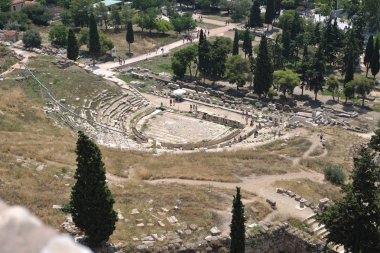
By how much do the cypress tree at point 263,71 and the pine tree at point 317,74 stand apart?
5.08m

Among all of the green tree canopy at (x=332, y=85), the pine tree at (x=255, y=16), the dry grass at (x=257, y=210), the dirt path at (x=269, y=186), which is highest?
the pine tree at (x=255, y=16)

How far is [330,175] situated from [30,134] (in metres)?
22.5

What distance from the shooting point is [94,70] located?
66000mm

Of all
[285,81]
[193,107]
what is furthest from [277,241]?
[285,81]

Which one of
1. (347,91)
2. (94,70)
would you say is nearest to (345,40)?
(347,91)

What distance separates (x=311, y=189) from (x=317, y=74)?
30.2m

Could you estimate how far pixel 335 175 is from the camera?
35969 mm

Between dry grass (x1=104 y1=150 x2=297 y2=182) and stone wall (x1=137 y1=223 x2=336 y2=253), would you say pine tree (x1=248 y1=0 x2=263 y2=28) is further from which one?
stone wall (x1=137 y1=223 x2=336 y2=253)

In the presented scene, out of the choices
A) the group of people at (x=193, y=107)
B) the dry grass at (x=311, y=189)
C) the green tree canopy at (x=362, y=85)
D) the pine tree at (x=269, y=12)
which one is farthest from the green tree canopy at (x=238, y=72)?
the pine tree at (x=269, y=12)

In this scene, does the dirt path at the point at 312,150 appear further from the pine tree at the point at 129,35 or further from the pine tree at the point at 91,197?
the pine tree at the point at 129,35

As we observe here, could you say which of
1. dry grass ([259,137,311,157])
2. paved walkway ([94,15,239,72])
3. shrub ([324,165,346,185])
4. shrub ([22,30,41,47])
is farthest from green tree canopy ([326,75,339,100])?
shrub ([22,30,41,47])

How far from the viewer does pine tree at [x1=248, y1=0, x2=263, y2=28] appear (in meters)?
89.0

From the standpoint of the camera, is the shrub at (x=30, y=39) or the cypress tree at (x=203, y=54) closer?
the cypress tree at (x=203, y=54)

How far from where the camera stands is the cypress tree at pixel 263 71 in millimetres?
60688
